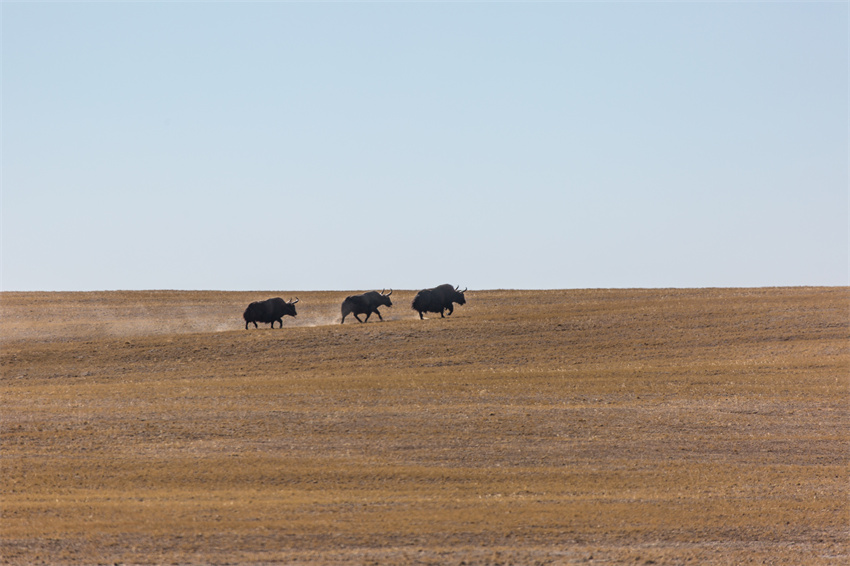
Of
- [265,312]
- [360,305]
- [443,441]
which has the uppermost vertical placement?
[360,305]

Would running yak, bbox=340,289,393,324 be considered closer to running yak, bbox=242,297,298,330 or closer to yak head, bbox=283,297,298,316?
yak head, bbox=283,297,298,316

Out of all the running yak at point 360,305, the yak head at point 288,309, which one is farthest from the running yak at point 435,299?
the yak head at point 288,309

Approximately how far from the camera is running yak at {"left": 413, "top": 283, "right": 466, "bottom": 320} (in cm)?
4159

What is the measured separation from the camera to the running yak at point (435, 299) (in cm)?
4159

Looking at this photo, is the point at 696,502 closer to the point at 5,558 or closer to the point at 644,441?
the point at 644,441

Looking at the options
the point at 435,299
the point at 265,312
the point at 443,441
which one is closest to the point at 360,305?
the point at 435,299

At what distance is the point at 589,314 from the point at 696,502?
24117 mm

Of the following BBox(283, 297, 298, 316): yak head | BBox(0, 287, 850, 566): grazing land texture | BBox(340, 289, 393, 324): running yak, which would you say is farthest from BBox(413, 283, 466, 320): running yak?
→ BBox(283, 297, 298, 316): yak head

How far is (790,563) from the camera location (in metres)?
14.2

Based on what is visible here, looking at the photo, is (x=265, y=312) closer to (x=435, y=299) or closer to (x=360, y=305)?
(x=360, y=305)

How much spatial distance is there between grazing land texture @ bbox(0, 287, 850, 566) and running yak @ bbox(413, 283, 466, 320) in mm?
908

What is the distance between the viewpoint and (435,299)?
138 feet

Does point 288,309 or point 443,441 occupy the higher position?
point 288,309

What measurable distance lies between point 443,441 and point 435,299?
20.8 metres
